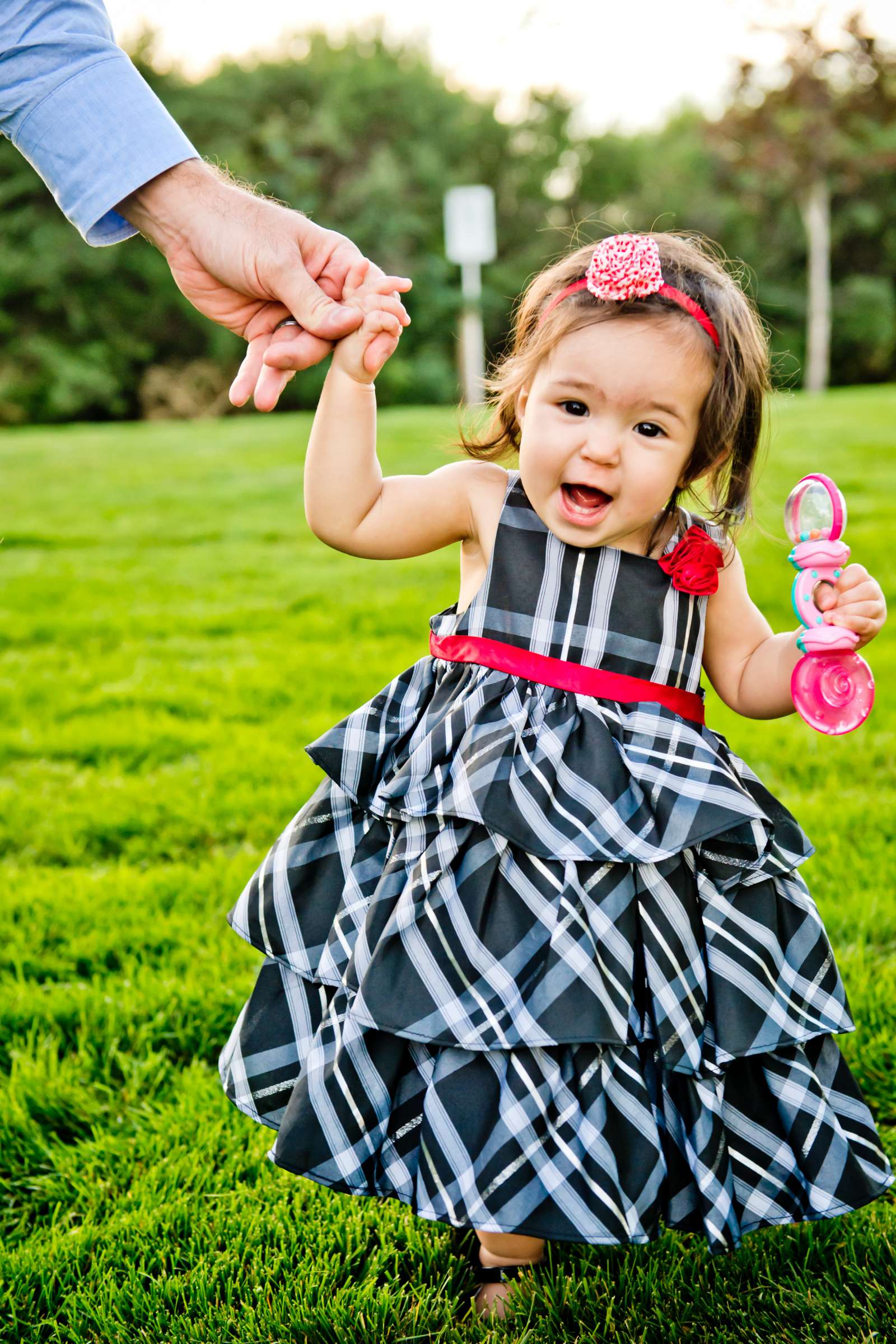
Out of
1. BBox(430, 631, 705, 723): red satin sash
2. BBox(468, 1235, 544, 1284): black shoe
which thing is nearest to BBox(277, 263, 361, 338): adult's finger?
BBox(430, 631, 705, 723): red satin sash

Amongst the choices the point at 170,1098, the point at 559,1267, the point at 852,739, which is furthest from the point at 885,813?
the point at 170,1098

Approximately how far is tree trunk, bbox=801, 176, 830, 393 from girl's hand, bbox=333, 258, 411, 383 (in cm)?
2530

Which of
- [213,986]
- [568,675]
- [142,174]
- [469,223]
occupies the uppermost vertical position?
[469,223]

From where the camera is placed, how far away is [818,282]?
84.3 feet

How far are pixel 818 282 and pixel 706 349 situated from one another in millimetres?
26650

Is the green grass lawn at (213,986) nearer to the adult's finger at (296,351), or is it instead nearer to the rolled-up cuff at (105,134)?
the adult's finger at (296,351)

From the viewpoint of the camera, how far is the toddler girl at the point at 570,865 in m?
1.46

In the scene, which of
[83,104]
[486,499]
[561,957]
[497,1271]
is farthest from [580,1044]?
[83,104]

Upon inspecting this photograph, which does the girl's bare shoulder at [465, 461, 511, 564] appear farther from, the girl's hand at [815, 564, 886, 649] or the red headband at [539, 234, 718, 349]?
the girl's hand at [815, 564, 886, 649]

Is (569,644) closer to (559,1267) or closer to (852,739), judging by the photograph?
(559,1267)

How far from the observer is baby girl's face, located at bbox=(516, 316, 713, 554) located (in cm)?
151

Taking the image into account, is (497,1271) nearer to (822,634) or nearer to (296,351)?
(822,634)

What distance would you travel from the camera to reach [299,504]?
7762 millimetres

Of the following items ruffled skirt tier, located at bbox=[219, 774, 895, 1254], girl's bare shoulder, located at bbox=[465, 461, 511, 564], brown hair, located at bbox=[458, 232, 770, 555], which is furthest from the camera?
girl's bare shoulder, located at bbox=[465, 461, 511, 564]
